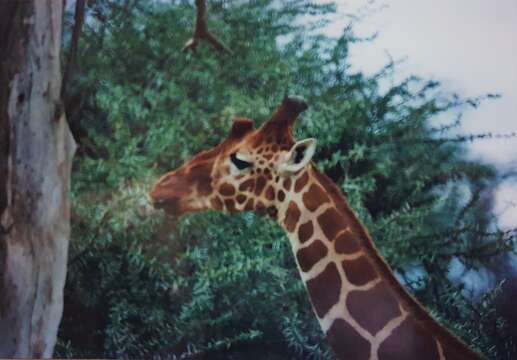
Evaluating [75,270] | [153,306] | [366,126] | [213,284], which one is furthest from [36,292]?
[366,126]

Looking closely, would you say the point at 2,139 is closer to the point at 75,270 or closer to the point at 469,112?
the point at 75,270

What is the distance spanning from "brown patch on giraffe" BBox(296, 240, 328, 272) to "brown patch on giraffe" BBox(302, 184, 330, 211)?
0.10 metres

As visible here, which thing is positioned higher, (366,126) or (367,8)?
(367,8)

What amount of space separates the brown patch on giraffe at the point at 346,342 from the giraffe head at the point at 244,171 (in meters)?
0.34

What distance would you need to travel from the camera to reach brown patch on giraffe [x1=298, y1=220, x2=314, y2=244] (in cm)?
204

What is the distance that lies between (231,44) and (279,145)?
1.14ft

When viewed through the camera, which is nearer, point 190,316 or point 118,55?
point 190,316

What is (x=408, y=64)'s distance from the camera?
2.11 meters

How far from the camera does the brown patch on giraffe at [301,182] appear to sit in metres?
2.06

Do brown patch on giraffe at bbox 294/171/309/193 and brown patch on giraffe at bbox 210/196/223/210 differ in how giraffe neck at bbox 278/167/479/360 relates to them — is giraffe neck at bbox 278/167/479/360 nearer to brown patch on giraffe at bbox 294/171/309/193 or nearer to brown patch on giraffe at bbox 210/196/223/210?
brown patch on giraffe at bbox 294/171/309/193

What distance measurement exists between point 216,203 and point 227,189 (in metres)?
0.05

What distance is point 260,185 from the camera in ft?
6.83

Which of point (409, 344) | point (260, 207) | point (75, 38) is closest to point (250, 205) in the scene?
point (260, 207)

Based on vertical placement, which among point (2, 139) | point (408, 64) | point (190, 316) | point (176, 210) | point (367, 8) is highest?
point (367, 8)
